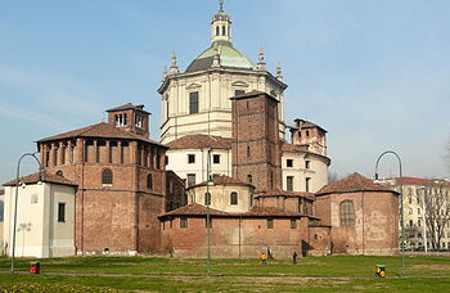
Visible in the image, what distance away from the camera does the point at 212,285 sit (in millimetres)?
28219

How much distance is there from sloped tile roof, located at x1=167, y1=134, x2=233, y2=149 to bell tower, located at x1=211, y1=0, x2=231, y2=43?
20261mm

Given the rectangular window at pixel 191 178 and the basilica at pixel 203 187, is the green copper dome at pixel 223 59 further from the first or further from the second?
the rectangular window at pixel 191 178

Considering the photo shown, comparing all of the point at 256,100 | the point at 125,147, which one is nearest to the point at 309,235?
the point at 256,100

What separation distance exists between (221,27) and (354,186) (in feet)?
110

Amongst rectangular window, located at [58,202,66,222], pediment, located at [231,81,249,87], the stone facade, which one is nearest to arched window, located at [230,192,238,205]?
the stone facade

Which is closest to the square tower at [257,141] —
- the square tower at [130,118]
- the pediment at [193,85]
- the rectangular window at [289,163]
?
the rectangular window at [289,163]

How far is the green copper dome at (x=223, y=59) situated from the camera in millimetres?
79750

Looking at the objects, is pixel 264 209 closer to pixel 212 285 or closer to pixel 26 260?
pixel 26 260

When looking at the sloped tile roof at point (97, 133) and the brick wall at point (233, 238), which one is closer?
the brick wall at point (233, 238)

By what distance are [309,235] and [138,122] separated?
27562mm

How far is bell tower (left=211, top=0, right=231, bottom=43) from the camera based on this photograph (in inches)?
3430

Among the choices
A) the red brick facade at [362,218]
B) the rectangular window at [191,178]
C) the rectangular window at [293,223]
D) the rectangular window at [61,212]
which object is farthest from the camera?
the rectangular window at [191,178]

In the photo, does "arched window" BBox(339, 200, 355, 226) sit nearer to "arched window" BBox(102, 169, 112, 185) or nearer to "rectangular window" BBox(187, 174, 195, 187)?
"rectangular window" BBox(187, 174, 195, 187)

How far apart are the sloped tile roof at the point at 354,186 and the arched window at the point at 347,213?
151 cm
